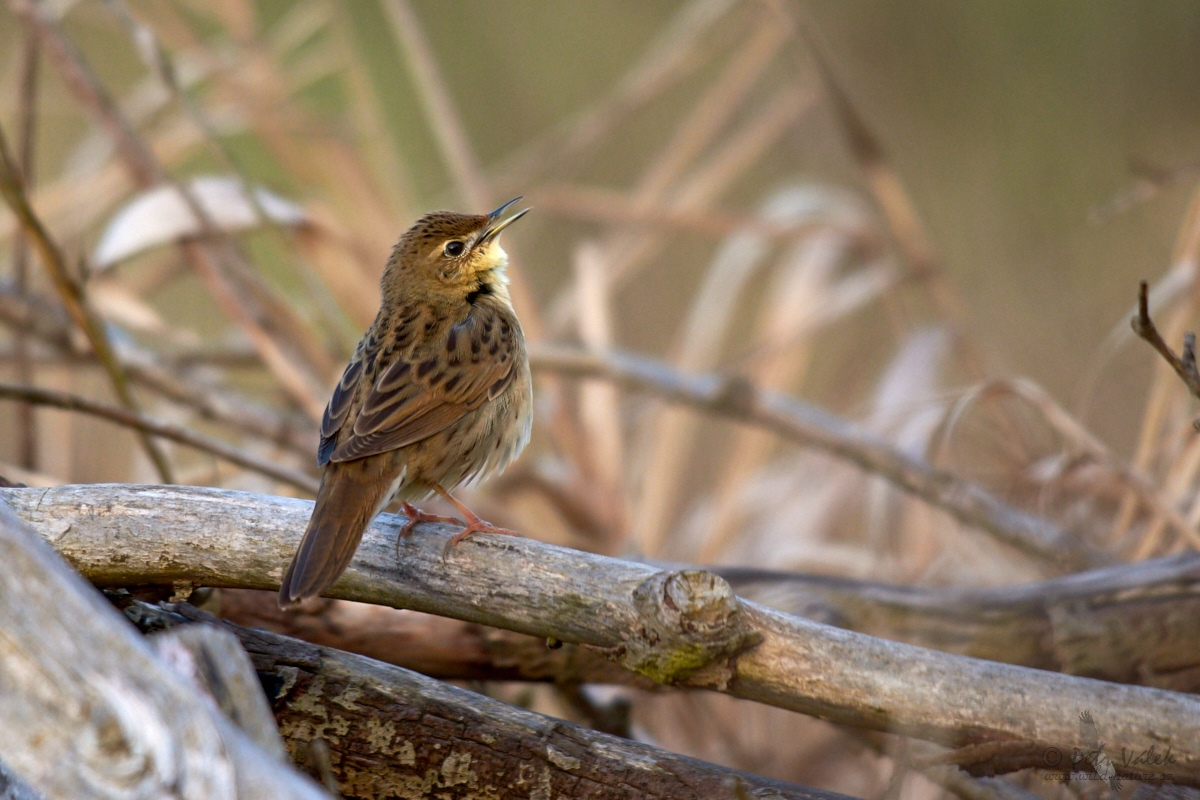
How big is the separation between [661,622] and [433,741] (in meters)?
0.57

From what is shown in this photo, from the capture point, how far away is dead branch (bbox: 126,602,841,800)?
6.93 ft

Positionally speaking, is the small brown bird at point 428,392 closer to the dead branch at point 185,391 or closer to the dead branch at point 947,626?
the dead branch at point 947,626

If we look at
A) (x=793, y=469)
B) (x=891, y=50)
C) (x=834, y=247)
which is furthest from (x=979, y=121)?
(x=793, y=469)

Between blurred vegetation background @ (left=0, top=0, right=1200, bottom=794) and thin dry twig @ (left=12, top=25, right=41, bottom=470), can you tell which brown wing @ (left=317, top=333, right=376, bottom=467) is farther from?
thin dry twig @ (left=12, top=25, right=41, bottom=470)

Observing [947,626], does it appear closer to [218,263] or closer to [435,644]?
[435,644]

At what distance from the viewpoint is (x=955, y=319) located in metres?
5.43

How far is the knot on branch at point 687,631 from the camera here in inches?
77.0

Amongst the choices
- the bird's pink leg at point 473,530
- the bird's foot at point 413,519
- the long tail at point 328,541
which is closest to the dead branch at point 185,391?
the bird's foot at point 413,519

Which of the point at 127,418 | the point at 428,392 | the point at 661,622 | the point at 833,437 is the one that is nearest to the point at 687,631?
the point at 661,622

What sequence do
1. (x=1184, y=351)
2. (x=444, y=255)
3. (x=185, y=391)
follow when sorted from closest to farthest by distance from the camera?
(x=1184, y=351) < (x=444, y=255) < (x=185, y=391)

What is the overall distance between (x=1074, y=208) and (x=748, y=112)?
7.78ft

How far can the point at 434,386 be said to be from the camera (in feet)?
10.3

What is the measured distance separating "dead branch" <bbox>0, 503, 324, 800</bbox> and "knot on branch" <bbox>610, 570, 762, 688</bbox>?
77cm

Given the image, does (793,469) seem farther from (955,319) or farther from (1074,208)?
(1074,208)
